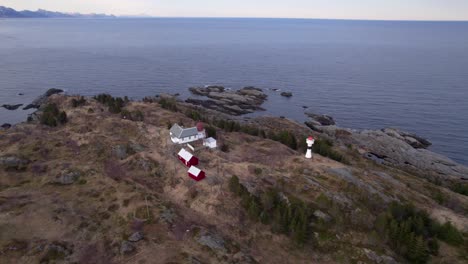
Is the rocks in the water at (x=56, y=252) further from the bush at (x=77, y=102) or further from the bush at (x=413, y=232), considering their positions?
the bush at (x=77, y=102)

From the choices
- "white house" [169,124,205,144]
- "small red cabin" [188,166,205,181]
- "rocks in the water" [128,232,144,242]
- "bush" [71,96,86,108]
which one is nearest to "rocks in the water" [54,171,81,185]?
"white house" [169,124,205,144]

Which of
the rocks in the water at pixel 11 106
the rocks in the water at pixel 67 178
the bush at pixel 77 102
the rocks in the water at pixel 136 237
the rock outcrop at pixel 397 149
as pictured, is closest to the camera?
the rocks in the water at pixel 136 237

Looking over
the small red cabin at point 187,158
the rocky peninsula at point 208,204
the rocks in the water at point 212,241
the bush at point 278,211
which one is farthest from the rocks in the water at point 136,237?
the small red cabin at point 187,158

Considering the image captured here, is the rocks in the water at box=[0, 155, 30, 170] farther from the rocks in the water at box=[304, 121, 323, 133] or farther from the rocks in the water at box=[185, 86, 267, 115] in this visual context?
the rocks in the water at box=[304, 121, 323, 133]

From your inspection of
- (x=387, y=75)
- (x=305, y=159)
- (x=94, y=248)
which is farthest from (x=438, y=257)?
(x=387, y=75)

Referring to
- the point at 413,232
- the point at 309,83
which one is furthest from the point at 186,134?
the point at 309,83

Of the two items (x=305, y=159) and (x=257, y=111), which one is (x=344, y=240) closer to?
(x=305, y=159)
